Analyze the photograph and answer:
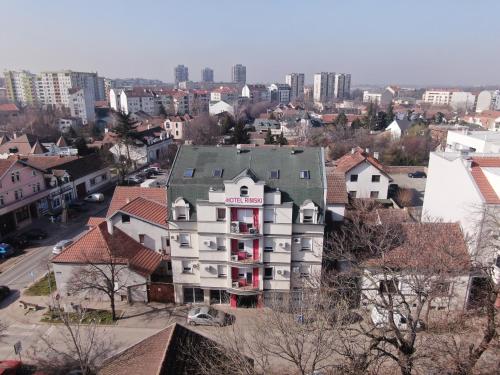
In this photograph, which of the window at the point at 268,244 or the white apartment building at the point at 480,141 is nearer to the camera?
the window at the point at 268,244

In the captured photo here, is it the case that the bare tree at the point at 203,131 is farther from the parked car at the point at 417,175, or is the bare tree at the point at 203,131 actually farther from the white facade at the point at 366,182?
the parked car at the point at 417,175

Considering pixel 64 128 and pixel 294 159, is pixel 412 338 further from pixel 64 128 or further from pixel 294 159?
pixel 64 128

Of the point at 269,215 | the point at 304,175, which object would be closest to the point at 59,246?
the point at 269,215

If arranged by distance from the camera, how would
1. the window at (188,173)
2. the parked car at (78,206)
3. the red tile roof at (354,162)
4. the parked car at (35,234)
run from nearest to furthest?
the window at (188,173)
the parked car at (35,234)
the red tile roof at (354,162)
the parked car at (78,206)

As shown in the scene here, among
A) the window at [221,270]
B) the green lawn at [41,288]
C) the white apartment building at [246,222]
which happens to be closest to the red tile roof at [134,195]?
the white apartment building at [246,222]

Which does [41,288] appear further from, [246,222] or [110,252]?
[246,222]

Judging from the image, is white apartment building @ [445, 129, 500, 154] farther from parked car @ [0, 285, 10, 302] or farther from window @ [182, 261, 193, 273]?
parked car @ [0, 285, 10, 302]

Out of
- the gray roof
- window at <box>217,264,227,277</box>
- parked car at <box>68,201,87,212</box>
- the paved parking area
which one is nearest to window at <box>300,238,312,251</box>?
the gray roof
